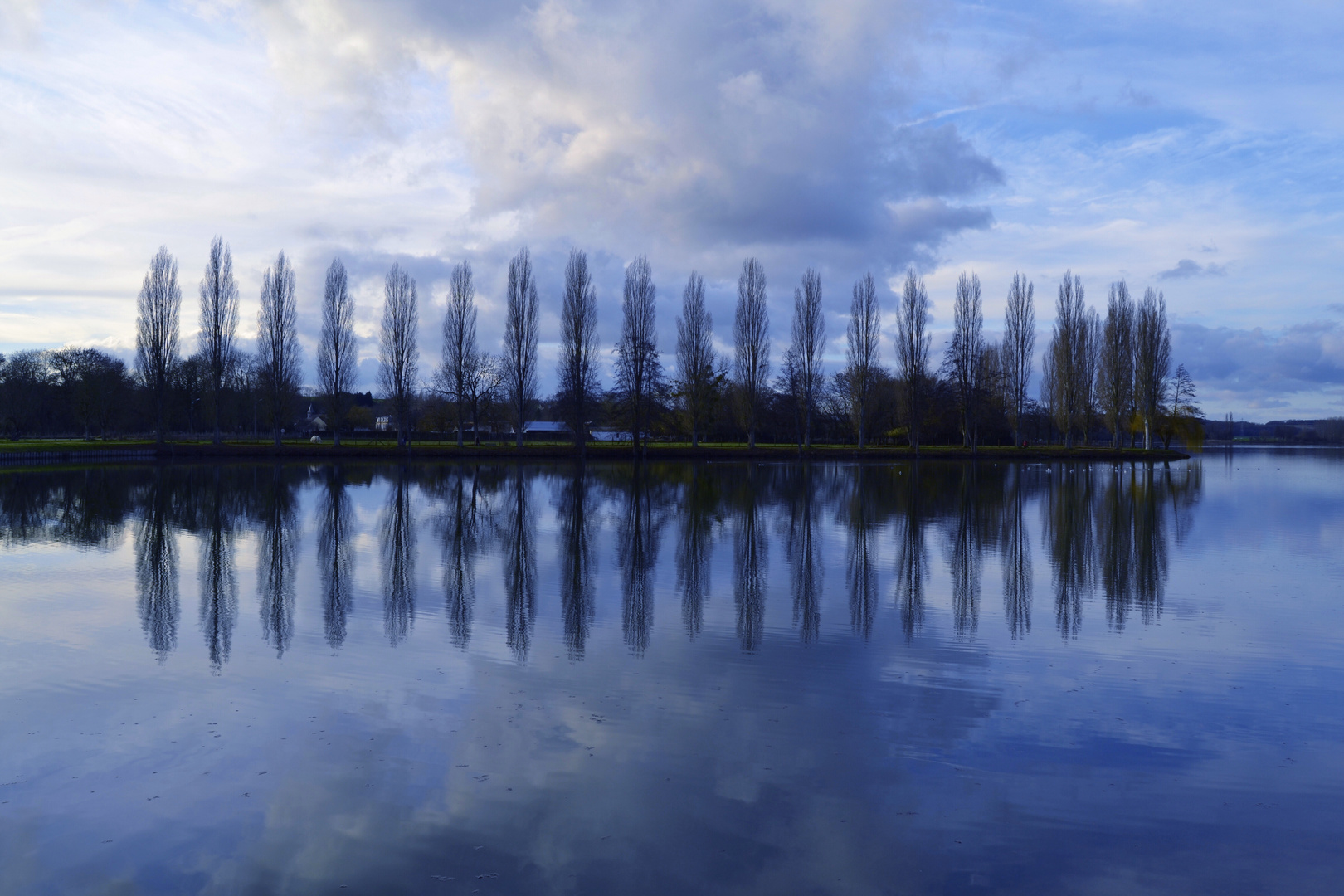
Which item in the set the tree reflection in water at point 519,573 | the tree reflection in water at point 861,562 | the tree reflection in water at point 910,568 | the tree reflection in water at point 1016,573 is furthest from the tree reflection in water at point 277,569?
the tree reflection in water at point 1016,573

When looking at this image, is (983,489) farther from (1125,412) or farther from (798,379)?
A: (1125,412)

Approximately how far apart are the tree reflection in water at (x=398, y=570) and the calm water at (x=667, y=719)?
0.30 ft

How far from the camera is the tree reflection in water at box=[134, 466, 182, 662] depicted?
7.53 meters

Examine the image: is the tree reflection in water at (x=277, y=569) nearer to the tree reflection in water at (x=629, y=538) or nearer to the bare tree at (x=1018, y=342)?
the tree reflection in water at (x=629, y=538)

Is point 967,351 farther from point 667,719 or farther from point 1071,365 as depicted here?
point 667,719

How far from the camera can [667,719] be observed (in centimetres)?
531

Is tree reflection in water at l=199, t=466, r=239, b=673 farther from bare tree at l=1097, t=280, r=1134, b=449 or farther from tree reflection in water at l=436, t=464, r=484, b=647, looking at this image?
bare tree at l=1097, t=280, r=1134, b=449

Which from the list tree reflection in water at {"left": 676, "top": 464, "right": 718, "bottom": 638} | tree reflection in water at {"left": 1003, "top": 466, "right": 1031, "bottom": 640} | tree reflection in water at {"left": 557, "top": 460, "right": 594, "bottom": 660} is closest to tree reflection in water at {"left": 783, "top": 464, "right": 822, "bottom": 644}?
tree reflection in water at {"left": 676, "top": 464, "right": 718, "bottom": 638}

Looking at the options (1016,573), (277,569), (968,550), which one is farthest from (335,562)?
(968,550)

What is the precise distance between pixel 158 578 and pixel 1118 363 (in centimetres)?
5452

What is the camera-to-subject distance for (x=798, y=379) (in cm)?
5162

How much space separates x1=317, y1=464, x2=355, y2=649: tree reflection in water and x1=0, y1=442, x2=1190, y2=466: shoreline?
23.4 m

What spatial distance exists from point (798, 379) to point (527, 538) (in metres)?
39.8

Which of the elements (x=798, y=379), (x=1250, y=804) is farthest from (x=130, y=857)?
(x=798, y=379)
